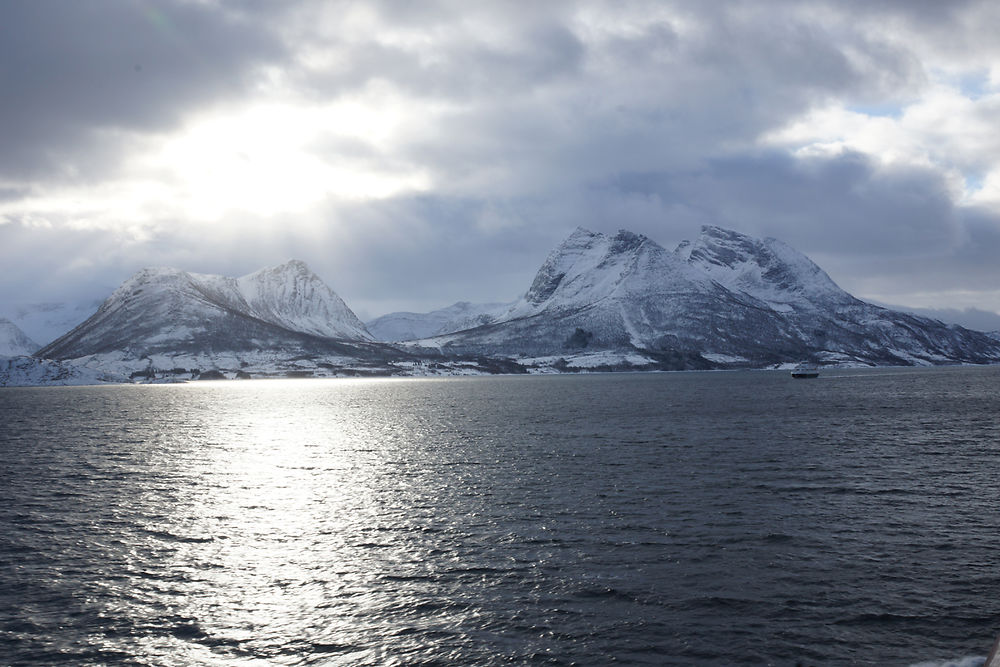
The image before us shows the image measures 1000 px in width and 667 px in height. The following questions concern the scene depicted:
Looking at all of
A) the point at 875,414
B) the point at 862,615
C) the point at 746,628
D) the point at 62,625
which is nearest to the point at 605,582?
the point at 746,628

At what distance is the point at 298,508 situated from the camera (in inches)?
2090

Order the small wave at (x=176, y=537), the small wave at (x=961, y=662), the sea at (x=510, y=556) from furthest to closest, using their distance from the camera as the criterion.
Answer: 1. the small wave at (x=176, y=537)
2. the sea at (x=510, y=556)
3. the small wave at (x=961, y=662)

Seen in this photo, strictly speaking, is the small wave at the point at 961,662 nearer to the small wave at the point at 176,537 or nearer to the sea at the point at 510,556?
the sea at the point at 510,556

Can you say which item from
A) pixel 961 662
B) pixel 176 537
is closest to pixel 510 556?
pixel 961 662

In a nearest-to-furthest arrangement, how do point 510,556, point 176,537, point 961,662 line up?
point 961,662, point 510,556, point 176,537

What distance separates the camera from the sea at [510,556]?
89.3 ft

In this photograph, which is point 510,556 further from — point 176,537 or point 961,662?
point 176,537

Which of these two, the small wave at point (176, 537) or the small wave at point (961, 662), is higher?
the small wave at point (961, 662)

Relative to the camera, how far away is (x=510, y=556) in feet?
126

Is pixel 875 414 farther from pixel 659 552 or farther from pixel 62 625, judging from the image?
pixel 62 625

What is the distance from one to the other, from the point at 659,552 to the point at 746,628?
418 inches

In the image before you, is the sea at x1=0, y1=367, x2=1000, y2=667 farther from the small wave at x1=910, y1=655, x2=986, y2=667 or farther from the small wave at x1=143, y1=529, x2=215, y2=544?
the small wave at x1=910, y1=655, x2=986, y2=667

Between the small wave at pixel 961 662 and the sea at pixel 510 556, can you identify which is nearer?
the small wave at pixel 961 662

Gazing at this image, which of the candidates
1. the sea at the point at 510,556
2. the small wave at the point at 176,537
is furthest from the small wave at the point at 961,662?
the small wave at the point at 176,537
